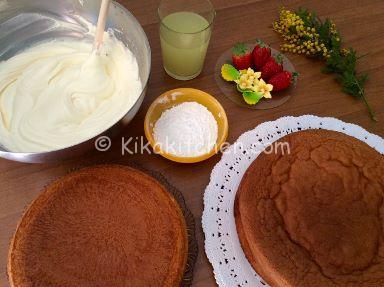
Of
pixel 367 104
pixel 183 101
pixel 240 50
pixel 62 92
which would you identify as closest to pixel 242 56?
pixel 240 50

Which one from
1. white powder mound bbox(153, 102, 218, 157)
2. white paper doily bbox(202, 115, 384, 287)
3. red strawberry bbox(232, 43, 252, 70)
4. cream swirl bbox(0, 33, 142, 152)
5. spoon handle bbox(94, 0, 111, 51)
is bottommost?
white paper doily bbox(202, 115, 384, 287)

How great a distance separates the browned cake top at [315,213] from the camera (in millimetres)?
911

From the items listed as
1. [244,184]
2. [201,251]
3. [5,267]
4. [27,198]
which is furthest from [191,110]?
[5,267]

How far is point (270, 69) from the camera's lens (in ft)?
4.29

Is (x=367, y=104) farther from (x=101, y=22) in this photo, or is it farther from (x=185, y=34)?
(x=101, y=22)

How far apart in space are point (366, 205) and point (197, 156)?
18.4 inches

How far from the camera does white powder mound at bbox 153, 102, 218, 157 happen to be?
1146mm

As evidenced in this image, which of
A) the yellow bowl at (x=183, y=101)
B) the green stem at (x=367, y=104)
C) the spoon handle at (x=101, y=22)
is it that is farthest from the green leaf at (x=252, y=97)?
the spoon handle at (x=101, y=22)

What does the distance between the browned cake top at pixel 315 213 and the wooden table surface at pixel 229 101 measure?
0.17 m

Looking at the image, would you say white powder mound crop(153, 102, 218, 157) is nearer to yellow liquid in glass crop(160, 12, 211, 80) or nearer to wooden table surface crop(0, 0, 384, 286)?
wooden table surface crop(0, 0, 384, 286)

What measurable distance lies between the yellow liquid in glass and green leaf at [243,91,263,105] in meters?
0.20

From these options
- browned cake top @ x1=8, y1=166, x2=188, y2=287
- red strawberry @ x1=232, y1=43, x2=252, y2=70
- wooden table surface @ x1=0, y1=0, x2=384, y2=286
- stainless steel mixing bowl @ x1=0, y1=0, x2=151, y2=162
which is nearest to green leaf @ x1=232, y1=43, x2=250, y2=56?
red strawberry @ x1=232, y1=43, x2=252, y2=70

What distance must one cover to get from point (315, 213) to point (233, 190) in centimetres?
24

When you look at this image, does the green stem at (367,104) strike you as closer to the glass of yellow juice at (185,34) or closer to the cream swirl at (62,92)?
the glass of yellow juice at (185,34)
